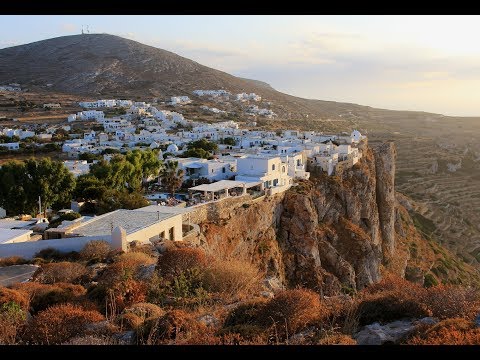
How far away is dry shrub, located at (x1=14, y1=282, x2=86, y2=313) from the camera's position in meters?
8.12

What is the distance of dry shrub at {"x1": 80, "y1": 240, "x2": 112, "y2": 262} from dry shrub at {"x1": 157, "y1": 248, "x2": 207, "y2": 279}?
10.6 feet

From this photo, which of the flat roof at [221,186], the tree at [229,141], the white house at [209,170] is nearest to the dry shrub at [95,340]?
the flat roof at [221,186]

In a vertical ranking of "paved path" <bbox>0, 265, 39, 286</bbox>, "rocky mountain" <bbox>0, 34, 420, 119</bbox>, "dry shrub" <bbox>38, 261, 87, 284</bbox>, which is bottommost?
"paved path" <bbox>0, 265, 39, 286</bbox>

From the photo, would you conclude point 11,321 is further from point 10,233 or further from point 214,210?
point 214,210

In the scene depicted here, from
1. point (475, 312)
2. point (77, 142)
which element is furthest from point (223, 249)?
point (77, 142)

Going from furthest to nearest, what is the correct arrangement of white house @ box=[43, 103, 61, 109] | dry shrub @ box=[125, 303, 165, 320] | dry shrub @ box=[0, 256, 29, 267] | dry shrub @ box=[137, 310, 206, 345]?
1. white house @ box=[43, 103, 61, 109]
2. dry shrub @ box=[0, 256, 29, 267]
3. dry shrub @ box=[125, 303, 165, 320]
4. dry shrub @ box=[137, 310, 206, 345]

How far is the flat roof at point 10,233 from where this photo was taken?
14.8 meters

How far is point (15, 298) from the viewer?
775 centimetres

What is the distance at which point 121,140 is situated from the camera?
47062 millimetres

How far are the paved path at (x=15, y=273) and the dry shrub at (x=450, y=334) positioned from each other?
9.39 meters

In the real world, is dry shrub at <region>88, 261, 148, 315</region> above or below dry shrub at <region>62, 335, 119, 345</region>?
below

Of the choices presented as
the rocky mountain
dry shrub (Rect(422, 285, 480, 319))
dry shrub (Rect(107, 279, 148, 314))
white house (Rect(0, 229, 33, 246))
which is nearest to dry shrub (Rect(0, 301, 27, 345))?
dry shrub (Rect(107, 279, 148, 314))

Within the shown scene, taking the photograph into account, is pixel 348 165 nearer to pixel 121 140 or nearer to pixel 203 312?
pixel 121 140

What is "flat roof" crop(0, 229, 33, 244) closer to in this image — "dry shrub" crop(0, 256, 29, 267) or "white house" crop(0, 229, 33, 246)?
"white house" crop(0, 229, 33, 246)
